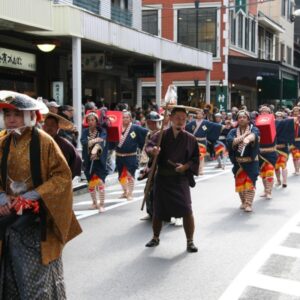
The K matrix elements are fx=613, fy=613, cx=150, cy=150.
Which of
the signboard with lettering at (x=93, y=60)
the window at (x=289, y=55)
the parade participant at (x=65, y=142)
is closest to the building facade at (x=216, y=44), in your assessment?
the window at (x=289, y=55)

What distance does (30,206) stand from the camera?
3.99m

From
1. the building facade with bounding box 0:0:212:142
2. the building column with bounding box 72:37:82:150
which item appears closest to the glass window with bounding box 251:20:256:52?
the building facade with bounding box 0:0:212:142

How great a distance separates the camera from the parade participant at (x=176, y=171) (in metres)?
7.00

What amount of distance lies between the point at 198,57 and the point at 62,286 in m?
19.0

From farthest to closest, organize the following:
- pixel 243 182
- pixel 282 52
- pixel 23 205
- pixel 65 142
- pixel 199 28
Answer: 1. pixel 282 52
2. pixel 199 28
3. pixel 243 182
4. pixel 65 142
5. pixel 23 205

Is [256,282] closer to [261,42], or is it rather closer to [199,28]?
[199,28]

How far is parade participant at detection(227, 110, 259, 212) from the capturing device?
32.1 ft

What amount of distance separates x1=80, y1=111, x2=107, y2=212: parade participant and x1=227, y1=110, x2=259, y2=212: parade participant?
6.76 feet

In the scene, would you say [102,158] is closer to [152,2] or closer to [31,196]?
[31,196]

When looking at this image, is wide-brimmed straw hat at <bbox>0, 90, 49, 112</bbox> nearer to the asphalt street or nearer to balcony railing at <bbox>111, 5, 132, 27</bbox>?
the asphalt street

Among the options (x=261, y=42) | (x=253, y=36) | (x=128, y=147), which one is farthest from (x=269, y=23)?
(x=128, y=147)

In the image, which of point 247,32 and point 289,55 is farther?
point 289,55

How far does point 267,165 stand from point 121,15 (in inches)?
470

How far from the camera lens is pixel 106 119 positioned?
10.1m
